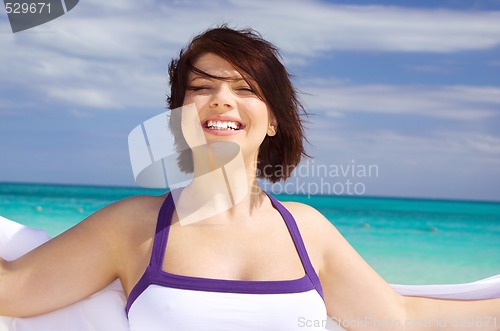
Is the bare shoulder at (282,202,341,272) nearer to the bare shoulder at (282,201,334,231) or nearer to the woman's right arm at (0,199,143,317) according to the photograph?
the bare shoulder at (282,201,334,231)

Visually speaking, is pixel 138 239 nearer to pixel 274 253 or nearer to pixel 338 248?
pixel 274 253

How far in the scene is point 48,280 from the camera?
196cm

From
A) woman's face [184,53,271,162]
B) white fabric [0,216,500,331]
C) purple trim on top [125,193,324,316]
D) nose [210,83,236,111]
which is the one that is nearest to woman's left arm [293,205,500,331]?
purple trim on top [125,193,324,316]

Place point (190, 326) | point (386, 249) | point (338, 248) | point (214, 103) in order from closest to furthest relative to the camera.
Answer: point (190, 326), point (214, 103), point (338, 248), point (386, 249)

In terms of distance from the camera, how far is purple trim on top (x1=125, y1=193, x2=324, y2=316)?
195 cm

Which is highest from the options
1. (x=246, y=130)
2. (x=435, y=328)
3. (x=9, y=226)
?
(x=246, y=130)

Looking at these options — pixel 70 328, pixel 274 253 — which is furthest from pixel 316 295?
pixel 70 328

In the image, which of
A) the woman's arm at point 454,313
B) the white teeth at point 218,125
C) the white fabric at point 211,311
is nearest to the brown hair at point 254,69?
the white teeth at point 218,125

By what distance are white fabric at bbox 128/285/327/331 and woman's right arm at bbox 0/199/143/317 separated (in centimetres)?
17

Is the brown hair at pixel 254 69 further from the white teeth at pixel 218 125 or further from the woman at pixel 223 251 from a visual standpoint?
the white teeth at pixel 218 125

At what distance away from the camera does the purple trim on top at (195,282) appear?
6.39 ft

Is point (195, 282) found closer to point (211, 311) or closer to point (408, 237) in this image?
point (211, 311)

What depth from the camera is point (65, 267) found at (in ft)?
6.42

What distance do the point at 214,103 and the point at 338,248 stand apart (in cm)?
64
